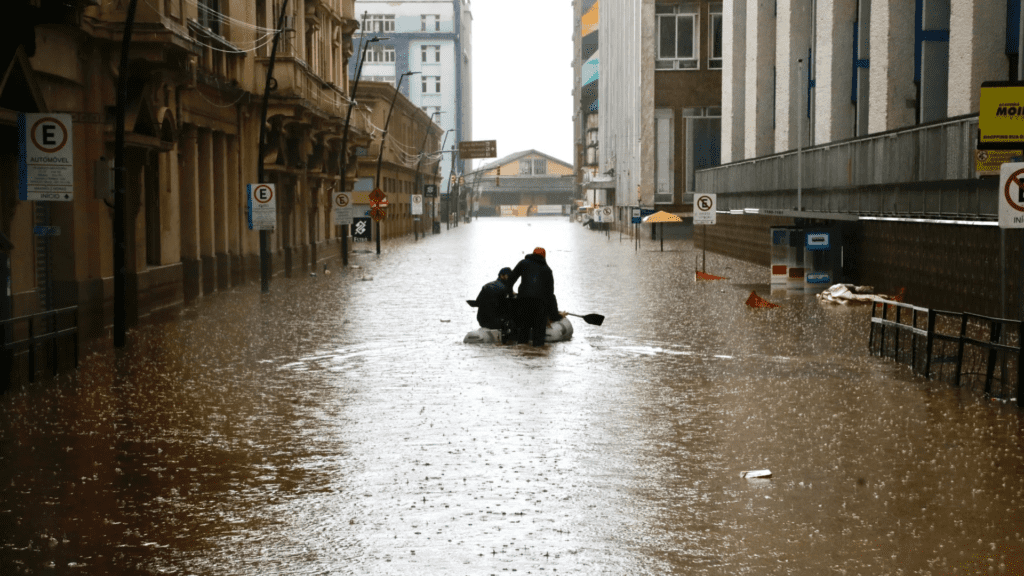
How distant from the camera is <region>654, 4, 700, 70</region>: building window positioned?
238 feet

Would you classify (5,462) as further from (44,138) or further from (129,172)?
(129,172)

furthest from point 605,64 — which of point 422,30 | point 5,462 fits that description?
point 5,462

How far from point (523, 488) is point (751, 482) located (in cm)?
161

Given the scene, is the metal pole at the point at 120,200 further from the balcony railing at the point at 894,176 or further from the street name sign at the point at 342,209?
the street name sign at the point at 342,209

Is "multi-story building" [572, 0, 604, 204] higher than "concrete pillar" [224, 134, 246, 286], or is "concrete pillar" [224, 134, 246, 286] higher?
"multi-story building" [572, 0, 604, 204]

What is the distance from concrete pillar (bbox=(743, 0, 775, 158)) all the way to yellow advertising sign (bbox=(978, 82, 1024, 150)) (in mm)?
34410

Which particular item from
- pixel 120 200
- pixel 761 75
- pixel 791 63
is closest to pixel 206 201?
pixel 120 200

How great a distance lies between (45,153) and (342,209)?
90.4ft

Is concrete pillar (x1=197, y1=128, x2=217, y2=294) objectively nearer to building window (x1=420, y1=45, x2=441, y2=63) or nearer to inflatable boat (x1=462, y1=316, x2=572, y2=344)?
inflatable boat (x1=462, y1=316, x2=572, y2=344)

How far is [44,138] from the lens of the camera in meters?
14.8

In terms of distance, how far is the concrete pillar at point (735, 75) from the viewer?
170 feet

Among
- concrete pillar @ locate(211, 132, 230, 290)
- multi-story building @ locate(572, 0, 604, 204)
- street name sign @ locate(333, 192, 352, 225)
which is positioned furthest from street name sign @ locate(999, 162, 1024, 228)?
multi-story building @ locate(572, 0, 604, 204)

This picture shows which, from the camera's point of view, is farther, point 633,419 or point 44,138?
point 44,138

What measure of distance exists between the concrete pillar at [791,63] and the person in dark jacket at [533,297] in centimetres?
2404
